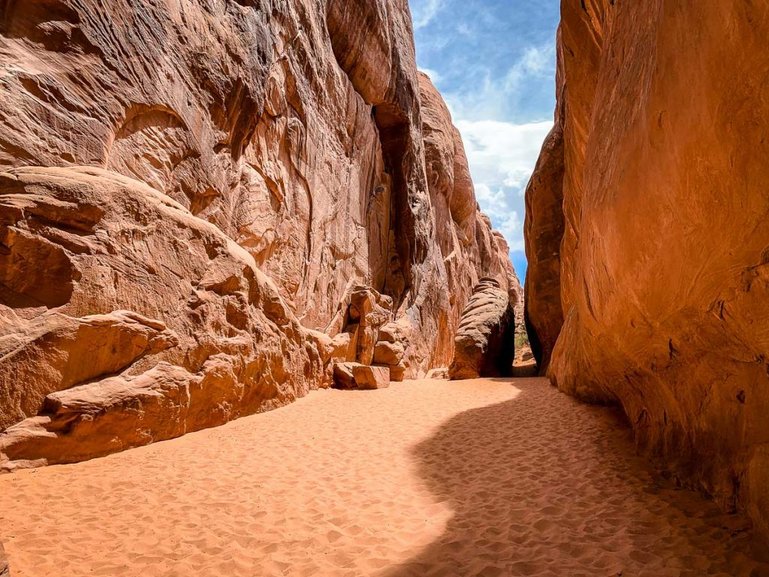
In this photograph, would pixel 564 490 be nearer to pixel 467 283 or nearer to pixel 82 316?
pixel 82 316

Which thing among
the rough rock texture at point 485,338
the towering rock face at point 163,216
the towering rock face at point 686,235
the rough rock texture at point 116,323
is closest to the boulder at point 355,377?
the towering rock face at point 163,216

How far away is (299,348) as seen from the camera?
411 inches

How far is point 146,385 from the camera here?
5902mm

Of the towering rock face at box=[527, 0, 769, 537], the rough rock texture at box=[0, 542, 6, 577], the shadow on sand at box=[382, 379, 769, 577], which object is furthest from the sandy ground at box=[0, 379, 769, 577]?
the rough rock texture at box=[0, 542, 6, 577]

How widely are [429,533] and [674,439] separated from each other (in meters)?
3.23

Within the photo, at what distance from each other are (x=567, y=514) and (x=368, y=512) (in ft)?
6.82

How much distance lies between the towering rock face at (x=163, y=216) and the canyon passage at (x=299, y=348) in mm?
45

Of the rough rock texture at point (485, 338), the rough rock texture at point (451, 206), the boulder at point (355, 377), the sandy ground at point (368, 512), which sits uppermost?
the rough rock texture at point (451, 206)

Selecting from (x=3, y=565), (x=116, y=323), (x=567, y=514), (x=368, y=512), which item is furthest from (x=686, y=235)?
(x=116, y=323)

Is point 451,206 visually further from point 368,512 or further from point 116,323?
point 368,512

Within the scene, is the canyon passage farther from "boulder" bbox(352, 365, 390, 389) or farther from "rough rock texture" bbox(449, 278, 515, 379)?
"rough rock texture" bbox(449, 278, 515, 379)

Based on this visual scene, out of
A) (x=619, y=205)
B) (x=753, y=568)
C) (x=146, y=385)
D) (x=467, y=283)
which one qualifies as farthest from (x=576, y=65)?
(x=467, y=283)

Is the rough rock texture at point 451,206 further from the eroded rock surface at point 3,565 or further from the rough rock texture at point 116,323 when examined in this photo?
the eroded rock surface at point 3,565

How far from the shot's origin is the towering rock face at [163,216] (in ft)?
17.0
